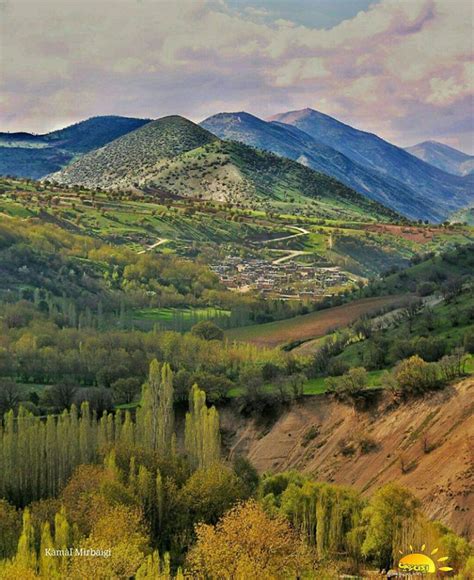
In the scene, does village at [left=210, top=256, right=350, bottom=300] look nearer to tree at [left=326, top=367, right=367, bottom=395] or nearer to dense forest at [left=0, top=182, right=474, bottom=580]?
dense forest at [left=0, top=182, right=474, bottom=580]

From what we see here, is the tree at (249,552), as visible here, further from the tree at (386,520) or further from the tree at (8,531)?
the tree at (8,531)

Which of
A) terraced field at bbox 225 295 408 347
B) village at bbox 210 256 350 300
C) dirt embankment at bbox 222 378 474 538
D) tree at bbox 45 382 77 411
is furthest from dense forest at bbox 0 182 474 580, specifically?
village at bbox 210 256 350 300

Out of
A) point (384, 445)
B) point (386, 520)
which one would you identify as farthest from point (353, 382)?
point (386, 520)

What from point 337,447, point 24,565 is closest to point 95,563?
point 24,565

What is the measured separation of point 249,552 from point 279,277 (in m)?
143

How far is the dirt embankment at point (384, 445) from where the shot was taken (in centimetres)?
5119

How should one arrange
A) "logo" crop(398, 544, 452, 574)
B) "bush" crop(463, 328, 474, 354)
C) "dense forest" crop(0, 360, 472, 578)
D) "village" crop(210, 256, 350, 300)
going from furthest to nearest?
"village" crop(210, 256, 350, 300), "bush" crop(463, 328, 474, 354), "logo" crop(398, 544, 452, 574), "dense forest" crop(0, 360, 472, 578)

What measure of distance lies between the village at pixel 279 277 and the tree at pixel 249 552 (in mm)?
120149

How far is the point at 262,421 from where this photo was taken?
75125mm

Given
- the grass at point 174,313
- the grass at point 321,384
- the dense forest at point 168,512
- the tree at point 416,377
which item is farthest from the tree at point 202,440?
the grass at point 174,313

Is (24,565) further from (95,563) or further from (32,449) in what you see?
(32,449)

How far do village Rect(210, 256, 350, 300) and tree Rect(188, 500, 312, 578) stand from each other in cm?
12015

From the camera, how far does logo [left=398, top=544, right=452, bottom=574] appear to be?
37.0m

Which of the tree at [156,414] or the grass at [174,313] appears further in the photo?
the grass at [174,313]
